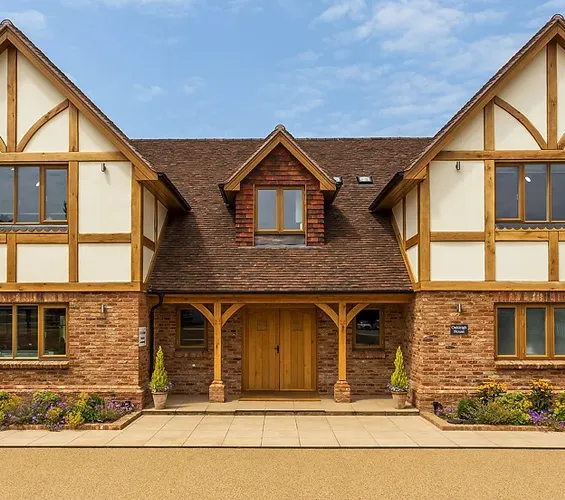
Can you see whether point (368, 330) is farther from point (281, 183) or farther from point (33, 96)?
point (33, 96)

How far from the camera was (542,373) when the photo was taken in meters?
13.2

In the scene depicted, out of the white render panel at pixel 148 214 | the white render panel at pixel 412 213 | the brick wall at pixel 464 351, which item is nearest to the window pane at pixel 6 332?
the white render panel at pixel 148 214

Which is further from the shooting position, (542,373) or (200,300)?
(200,300)

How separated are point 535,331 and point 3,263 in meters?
12.5

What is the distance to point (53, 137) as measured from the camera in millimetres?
13500

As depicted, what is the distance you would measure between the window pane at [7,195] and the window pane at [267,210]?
604cm

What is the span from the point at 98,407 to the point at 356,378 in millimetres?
6599

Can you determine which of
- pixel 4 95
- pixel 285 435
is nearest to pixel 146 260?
pixel 4 95

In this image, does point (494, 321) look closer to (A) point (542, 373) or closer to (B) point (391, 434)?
(A) point (542, 373)

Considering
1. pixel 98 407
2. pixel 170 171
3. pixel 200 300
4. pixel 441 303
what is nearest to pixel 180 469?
pixel 98 407

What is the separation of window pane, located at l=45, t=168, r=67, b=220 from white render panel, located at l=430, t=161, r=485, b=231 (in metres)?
8.64

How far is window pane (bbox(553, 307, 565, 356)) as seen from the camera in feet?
43.8

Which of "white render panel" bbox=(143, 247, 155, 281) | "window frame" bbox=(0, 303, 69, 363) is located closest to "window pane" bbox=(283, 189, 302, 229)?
"white render panel" bbox=(143, 247, 155, 281)

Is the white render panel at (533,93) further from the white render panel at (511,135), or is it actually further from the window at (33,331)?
the window at (33,331)
